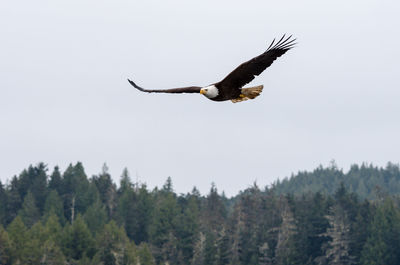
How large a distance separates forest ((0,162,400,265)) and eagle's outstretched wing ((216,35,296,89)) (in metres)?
69.3

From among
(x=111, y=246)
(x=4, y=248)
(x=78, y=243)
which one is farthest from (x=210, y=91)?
(x=78, y=243)

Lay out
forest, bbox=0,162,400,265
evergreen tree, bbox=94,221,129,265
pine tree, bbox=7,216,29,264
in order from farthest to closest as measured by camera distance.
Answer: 1. forest, bbox=0,162,400,265
2. evergreen tree, bbox=94,221,129,265
3. pine tree, bbox=7,216,29,264

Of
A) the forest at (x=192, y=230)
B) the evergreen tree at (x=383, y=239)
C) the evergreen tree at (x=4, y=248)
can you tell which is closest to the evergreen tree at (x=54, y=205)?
the forest at (x=192, y=230)

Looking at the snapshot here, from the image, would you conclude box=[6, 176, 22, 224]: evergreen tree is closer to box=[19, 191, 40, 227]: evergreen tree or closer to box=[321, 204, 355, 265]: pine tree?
box=[19, 191, 40, 227]: evergreen tree

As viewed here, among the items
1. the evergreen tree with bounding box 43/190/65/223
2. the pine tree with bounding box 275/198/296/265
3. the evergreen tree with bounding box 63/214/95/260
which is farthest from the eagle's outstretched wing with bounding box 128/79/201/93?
the evergreen tree with bounding box 43/190/65/223

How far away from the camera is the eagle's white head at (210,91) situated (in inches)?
856

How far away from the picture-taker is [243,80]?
22031 millimetres

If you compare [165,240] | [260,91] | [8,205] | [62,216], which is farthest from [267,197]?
[260,91]

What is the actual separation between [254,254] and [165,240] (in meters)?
15.7

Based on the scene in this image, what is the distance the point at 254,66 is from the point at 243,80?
553 millimetres

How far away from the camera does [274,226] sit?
390ft

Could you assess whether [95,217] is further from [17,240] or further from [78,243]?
[17,240]

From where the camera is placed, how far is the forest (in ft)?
317

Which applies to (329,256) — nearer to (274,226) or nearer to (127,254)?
(274,226)
